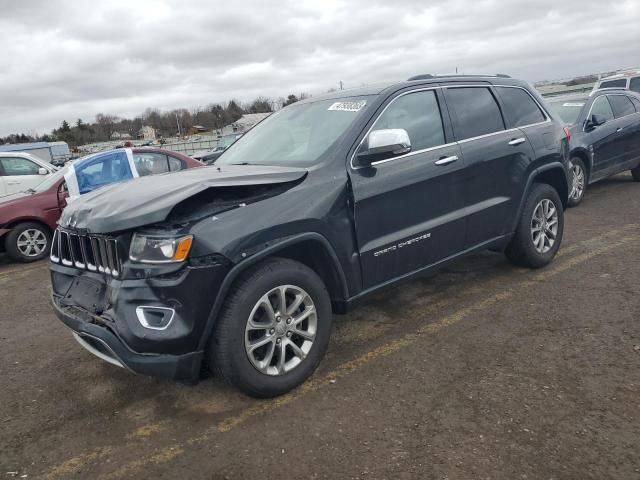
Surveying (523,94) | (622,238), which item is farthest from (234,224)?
(622,238)

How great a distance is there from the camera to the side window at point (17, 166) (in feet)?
36.9

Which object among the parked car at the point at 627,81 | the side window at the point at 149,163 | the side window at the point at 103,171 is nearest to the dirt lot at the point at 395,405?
the side window at the point at 103,171

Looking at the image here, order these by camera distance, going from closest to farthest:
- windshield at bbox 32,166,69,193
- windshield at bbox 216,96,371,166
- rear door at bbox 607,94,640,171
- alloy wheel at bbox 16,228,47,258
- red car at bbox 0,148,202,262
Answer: windshield at bbox 216,96,371,166 < red car at bbox 0,148,202,262 < alloy wheel at bbox 16,228,47,258 < windshield at bbox 32,166,69,193 < rear door at bbox 607,94,640,171

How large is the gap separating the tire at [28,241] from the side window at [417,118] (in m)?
6.25

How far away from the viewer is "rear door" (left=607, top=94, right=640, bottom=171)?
8750 millimetres

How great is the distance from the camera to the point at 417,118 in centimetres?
408

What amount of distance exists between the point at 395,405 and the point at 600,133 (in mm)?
7189

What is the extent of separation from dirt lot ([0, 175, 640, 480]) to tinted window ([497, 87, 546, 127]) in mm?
1603

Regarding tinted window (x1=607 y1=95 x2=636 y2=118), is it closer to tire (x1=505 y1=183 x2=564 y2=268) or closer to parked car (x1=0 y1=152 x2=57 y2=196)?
tire (x1=505 y1=183 x2=564 y2=268)

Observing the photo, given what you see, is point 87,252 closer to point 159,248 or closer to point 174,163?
point 159,248

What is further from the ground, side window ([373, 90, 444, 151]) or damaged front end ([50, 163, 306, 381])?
side window ([373, 90, 444, 151])

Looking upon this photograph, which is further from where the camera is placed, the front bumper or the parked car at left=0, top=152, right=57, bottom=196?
the parked car at left=0, top=152, right=57, bottom=196

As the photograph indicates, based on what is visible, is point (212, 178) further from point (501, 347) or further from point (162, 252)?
point (501, 347)

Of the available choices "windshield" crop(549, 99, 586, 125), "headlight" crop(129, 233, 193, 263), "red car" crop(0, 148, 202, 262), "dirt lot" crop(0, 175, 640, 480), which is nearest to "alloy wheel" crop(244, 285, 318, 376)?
"dirt lot" crop(0, 175, 640, 480)
